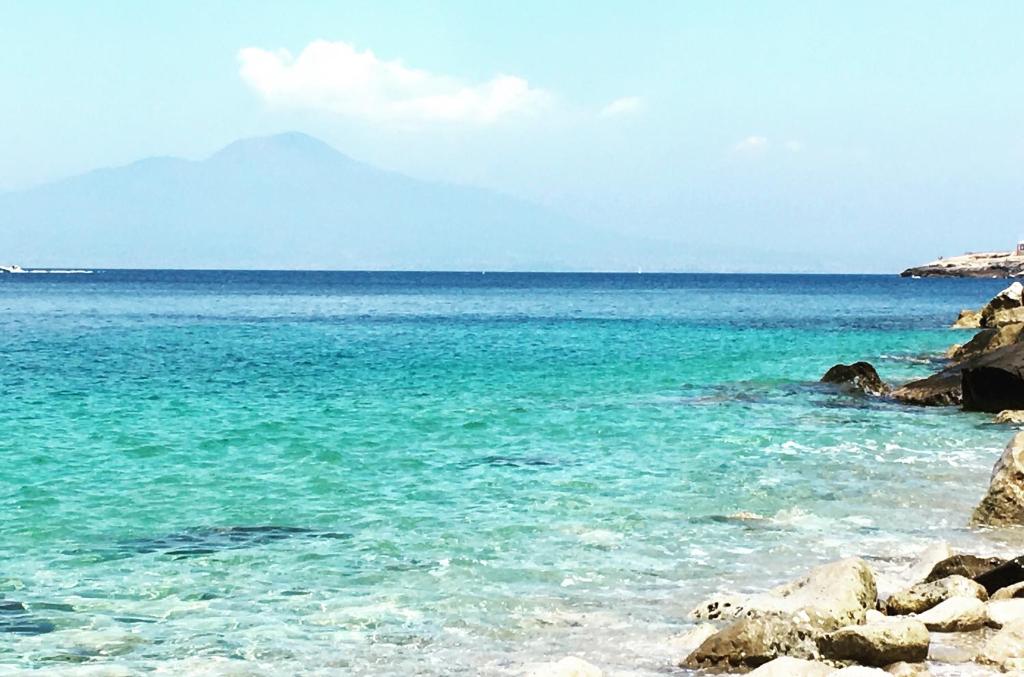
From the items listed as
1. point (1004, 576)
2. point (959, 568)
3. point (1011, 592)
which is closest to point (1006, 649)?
point (1011, 592)

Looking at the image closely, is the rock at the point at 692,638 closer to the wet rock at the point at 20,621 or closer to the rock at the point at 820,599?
the rock at the point at 820,599

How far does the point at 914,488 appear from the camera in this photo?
755 inches

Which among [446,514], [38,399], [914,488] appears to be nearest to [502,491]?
[446,514]

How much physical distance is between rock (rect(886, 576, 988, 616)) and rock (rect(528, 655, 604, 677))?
154 inches

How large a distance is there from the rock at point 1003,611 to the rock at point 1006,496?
4.89 m

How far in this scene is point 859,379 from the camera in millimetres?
34875

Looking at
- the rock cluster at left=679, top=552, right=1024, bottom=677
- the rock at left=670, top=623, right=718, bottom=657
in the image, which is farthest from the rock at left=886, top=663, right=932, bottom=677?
the rock at left=670, top=623, right=718, bottom=657

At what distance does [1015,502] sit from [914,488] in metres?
3.41

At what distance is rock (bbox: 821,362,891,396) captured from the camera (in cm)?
3409

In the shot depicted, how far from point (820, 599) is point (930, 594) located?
138 cm

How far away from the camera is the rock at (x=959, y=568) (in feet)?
41.0

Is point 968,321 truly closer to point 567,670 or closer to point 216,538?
point 216,538

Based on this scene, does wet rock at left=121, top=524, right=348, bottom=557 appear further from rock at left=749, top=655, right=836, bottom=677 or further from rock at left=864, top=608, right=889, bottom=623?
rock at left=749, top=655, right=836, bottom=677

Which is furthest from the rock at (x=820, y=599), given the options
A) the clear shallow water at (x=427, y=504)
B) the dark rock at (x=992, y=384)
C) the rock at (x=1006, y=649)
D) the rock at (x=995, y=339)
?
the rock at (x=995, y=339)
